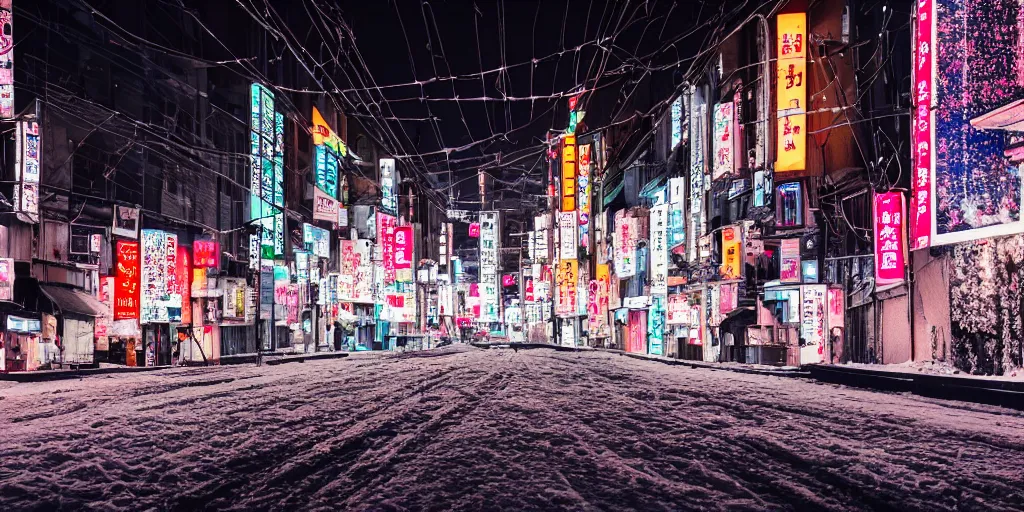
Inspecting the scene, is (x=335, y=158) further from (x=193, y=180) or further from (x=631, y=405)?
(x=631, y=405)

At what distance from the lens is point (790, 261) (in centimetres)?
2375

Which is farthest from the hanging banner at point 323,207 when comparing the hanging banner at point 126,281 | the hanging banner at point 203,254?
the hanging banner at point 126,281

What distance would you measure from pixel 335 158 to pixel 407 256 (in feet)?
31.3

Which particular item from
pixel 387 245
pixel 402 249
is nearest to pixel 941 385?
pixel 402 249

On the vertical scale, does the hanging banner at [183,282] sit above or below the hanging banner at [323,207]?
below

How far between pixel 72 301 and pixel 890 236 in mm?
26890

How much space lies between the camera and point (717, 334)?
29766 mm

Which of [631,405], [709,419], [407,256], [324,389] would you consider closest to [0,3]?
[324,389]

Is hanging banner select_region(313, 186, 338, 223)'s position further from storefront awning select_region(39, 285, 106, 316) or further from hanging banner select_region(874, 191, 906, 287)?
hanging banner select_region(874, 191, 906, 287)

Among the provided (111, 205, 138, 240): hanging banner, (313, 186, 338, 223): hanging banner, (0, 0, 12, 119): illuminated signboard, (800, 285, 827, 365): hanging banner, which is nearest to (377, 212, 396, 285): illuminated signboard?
(313, 186, 338, 223): hanging banner

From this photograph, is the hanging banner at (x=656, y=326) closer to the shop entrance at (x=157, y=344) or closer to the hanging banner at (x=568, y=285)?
the hanging banner at (x=568, y=285)

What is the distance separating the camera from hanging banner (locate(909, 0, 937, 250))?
1516 cm

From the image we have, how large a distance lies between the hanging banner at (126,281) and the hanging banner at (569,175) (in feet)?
94.4

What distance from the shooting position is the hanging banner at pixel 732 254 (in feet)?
86.7
